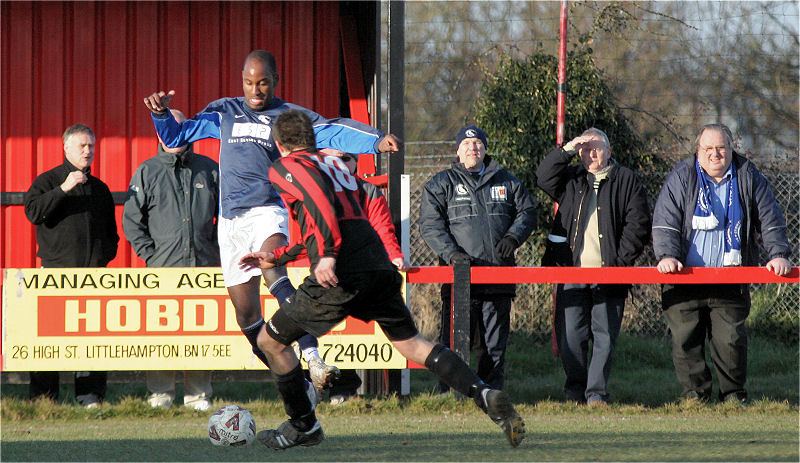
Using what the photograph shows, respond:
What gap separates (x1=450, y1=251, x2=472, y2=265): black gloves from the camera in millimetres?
7980

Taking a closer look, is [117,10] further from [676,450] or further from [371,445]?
[676,450]

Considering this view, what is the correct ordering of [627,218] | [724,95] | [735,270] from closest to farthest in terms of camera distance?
[735,270] → [627,218] → [724,95]

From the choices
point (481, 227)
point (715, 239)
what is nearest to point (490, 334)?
point (481, 227)

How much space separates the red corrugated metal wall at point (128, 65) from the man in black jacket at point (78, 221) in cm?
153

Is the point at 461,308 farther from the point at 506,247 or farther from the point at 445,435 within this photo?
the point at 445,435

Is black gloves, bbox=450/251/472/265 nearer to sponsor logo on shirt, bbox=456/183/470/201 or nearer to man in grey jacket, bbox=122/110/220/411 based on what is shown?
sponsor logo on shirt, bbox=456/183/470/201

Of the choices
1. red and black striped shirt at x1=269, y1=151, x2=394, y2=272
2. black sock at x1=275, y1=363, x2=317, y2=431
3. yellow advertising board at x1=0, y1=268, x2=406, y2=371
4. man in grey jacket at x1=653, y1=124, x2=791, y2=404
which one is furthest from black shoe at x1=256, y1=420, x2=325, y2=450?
man in grey jacket at x1=653, y1=124, x2=791, y2=404

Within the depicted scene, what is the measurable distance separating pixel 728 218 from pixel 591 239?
1.12 meters

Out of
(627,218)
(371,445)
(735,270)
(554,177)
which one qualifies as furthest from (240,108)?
(735,270)

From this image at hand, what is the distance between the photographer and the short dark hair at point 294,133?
562 cm

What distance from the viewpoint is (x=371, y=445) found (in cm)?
620

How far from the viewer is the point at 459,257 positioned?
8.12 metres

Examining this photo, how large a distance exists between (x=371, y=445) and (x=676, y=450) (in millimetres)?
1843

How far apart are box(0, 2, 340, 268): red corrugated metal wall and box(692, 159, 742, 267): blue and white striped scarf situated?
3.93 metres
